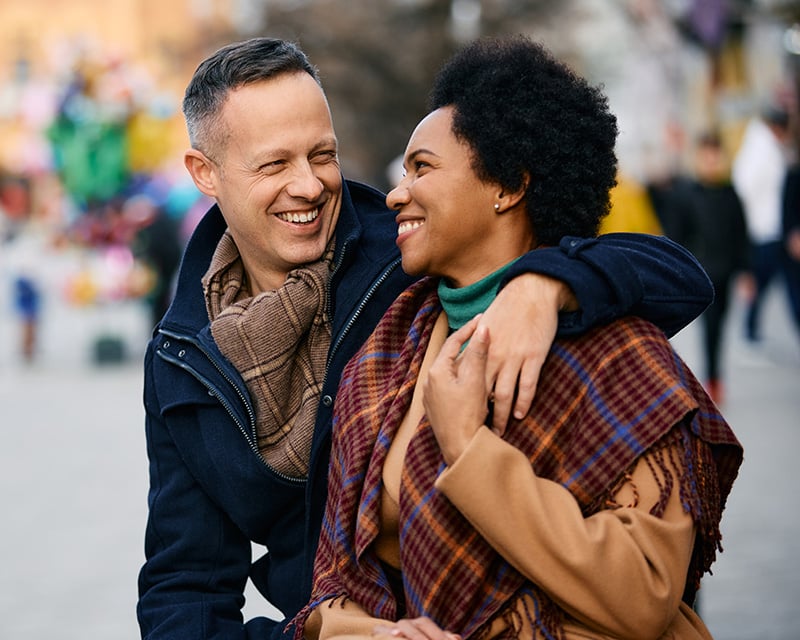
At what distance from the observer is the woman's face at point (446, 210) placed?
2.66 metres

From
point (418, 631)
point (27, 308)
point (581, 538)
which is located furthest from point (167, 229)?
point (581, 538)

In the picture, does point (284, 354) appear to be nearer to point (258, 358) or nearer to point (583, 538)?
point (258, 358)

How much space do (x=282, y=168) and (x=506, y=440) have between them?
109cm

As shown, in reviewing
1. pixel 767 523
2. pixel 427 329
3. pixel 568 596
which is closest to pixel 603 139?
pixel 427 329

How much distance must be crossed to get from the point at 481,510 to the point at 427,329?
1.76 feet

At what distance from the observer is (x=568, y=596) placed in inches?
91.2

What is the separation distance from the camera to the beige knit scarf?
121 inches

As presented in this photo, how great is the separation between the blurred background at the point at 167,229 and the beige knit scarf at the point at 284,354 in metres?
0.95

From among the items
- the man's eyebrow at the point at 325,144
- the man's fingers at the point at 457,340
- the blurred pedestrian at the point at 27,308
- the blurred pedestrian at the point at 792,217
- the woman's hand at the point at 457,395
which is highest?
the blurred pedestrian at the point at 27,308

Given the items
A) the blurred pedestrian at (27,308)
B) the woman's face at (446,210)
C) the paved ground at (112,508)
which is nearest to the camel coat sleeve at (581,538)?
the woman's face at (446,210)

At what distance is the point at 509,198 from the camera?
2672 millimetres

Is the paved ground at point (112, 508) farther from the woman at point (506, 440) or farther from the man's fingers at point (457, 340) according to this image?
the man's fingers at point (457, 340)

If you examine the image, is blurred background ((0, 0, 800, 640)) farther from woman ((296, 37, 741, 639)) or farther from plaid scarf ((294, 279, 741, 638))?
plaid scarf ((294, 279, 741, 638))

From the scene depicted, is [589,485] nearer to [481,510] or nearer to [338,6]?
[481,510]
